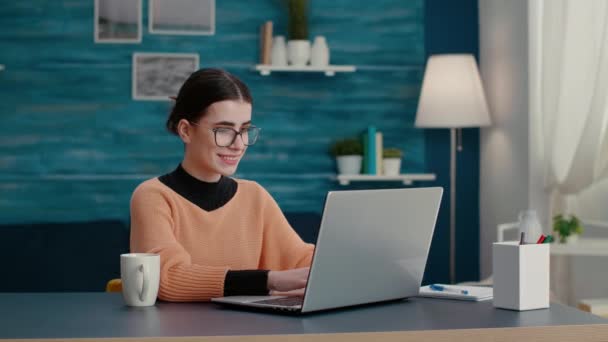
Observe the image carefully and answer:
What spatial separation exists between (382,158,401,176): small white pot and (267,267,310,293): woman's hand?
2798 millimetres

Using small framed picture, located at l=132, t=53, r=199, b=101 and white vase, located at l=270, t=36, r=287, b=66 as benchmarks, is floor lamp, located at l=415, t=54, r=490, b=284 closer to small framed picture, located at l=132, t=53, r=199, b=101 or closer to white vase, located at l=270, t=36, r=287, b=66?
white vase, located at l=270, t=36, r=287, b=66

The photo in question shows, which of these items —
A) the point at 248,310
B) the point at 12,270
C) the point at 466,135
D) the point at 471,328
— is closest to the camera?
the point at 471,328

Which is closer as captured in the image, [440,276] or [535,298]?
[535,298]

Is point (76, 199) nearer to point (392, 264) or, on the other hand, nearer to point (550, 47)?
point (550, 47)

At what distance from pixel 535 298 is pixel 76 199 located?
3.29 m

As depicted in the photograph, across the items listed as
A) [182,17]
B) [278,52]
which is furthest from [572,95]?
[182,17]

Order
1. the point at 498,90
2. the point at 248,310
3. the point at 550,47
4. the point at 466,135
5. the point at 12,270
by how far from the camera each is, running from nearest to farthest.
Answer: the point at 248,310
the point at 550,47
the point at 12,270
the point at 498,90
the point at 466,135

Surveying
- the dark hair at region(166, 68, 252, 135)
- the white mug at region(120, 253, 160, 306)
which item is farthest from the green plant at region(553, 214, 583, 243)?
the white mug at region(120, 253, 160, 306)

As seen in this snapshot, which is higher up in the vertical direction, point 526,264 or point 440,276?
point 526,264

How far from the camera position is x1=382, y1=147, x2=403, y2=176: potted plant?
467 centimetres

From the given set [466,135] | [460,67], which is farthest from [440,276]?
[460,67]

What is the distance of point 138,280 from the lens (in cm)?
184

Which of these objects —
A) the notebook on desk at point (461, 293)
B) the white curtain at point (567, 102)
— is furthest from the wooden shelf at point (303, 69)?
the notebook on desk at point (461, 293)

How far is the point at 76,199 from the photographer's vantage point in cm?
470
